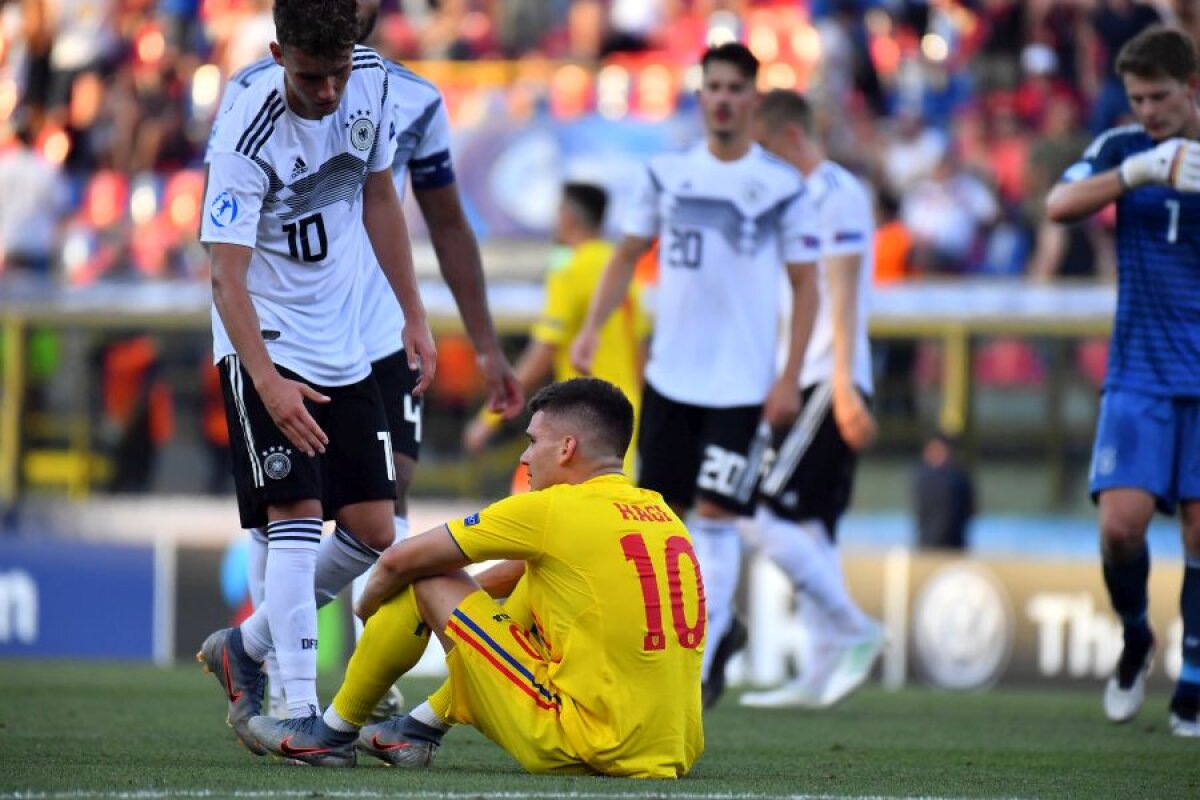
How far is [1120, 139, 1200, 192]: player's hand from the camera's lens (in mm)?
7172

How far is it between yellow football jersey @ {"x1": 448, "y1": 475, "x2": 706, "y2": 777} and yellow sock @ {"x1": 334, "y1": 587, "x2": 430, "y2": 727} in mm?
313

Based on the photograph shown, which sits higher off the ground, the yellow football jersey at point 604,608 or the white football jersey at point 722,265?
the white football jersey at point 722,265

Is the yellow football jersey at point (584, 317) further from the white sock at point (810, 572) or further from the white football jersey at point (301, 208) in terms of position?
the white football jersey at point (301, 208)

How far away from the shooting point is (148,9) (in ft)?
75.1

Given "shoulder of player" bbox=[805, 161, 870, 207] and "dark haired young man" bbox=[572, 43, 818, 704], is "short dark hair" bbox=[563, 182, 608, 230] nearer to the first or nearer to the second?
"shoulder of player" bbox=[805, 161, 870, 207]

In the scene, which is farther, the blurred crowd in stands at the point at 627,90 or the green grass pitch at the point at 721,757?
the blurred crowd in stands at the point at 627,90

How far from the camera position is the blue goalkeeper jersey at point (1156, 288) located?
7688 mm

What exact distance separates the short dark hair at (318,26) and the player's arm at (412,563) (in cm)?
129

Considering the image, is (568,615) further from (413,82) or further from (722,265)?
(722,265)

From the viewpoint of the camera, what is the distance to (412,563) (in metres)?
5.50

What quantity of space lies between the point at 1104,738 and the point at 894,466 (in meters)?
6.86

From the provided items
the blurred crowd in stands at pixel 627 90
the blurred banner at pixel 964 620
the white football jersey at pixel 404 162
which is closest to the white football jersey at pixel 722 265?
the white football jersey at pixel 404 162

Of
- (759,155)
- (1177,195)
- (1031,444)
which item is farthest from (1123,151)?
(1031,444)

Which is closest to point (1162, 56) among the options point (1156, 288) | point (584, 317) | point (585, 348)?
point (1156, 288)
